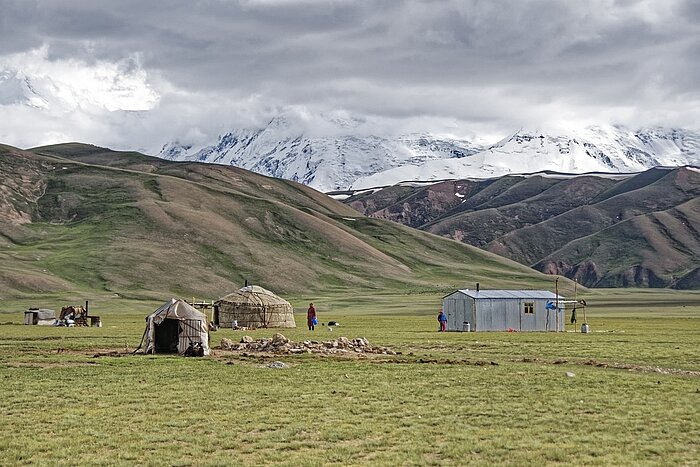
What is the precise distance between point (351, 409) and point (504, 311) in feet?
187

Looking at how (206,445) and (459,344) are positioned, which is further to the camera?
(459,344)

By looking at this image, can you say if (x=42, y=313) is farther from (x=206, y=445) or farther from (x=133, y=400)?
(x=206, y=445)

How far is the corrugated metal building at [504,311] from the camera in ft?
261

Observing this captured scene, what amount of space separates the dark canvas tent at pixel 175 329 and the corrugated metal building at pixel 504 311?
124 feet

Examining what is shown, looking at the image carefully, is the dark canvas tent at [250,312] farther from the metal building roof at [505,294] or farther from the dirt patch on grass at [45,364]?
the dirt patch on grass at [45,364]

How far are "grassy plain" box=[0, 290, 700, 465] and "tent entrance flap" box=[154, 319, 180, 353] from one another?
8.96 feet

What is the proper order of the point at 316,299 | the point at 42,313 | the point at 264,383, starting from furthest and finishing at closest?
1. the point at 316,299
2. the point at 42,313
3. the point at 264,383

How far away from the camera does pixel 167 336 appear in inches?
1829

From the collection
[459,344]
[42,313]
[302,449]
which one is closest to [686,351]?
[459,344]

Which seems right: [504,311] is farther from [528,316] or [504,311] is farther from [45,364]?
[45,364]

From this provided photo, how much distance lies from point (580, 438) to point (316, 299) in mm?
155896

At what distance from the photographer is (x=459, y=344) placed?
54.7 m

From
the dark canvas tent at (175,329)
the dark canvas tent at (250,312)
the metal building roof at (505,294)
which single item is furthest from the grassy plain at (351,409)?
the dark canvas tent at (250,312)

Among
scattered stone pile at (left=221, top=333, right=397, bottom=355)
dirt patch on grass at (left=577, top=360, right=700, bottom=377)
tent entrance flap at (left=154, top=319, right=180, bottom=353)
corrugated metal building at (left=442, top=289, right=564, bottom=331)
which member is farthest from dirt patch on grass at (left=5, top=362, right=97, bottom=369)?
corrugated metal building at (left=442, top=289, right=564, bottom=331)
